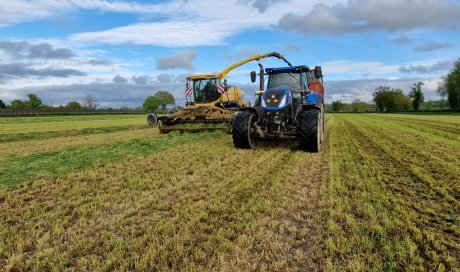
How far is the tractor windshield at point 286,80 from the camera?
408 inches

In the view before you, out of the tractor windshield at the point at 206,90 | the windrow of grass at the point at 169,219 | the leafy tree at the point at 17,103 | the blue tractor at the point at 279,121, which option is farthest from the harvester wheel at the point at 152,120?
the leafy tree at the point at 17,103

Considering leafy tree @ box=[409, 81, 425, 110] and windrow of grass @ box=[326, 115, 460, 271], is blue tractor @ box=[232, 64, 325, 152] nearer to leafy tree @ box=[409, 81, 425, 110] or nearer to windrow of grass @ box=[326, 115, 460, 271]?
windrow of grass @ box=[326, 115, 460, 271]

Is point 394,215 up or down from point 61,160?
A: down

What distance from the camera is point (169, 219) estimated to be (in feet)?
13.0

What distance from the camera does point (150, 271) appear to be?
2826mm

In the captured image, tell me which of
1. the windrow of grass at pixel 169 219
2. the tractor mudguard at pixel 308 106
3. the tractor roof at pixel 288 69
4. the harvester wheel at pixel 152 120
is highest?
the tractor roof at pixel 288 69

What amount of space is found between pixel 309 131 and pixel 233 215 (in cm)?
492

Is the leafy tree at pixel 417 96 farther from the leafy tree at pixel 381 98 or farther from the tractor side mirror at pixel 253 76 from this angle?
the tractor side mirror at pixel 253 76

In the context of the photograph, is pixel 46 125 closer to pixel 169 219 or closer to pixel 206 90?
pixel 206 90

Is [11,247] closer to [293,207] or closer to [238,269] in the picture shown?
[238,269]

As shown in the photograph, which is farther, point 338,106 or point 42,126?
point 338,106

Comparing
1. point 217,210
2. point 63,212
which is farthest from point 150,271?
point 63,212

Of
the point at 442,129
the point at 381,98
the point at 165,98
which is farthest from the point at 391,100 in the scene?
the point at 442,129

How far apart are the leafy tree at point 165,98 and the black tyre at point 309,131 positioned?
9409 cm
